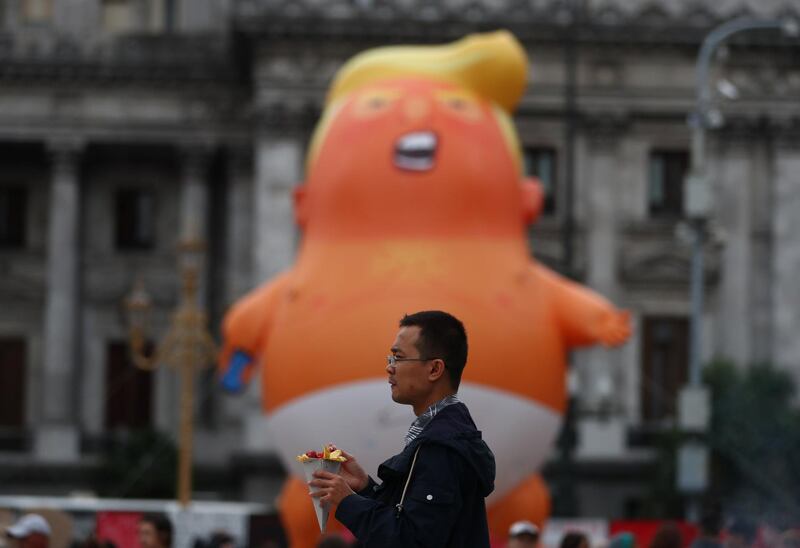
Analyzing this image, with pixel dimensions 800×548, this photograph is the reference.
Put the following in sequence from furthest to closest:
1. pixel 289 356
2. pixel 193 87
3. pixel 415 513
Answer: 1. pixel 193 87
2. pixel 289 356
3. pixel 415 513

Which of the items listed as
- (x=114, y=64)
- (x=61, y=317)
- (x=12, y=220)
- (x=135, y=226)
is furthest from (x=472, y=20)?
(x=12, y=220)

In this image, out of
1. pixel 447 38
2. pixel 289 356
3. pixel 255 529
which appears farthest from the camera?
pixel 447 38

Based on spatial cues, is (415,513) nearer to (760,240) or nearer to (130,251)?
(760,240)

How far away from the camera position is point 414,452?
544 cm

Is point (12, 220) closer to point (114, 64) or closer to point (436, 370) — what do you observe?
point (114, 64)

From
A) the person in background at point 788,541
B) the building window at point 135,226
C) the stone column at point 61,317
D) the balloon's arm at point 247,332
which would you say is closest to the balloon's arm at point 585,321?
the balloon's arm at point 247,332

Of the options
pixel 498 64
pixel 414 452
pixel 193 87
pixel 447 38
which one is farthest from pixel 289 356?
pixel 193 87

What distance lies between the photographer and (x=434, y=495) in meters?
5.31

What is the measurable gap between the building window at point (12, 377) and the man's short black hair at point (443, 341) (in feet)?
142

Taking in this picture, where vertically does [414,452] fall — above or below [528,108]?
below

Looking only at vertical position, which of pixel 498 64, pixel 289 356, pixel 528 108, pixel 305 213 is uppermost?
pixel 528 108

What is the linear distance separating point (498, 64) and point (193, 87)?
3249 cm

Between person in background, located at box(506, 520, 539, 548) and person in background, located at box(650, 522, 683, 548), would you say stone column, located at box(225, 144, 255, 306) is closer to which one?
person in background, located at box(650, 522, 683, 548)

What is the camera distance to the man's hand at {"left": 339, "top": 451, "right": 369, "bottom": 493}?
18.0 ft
